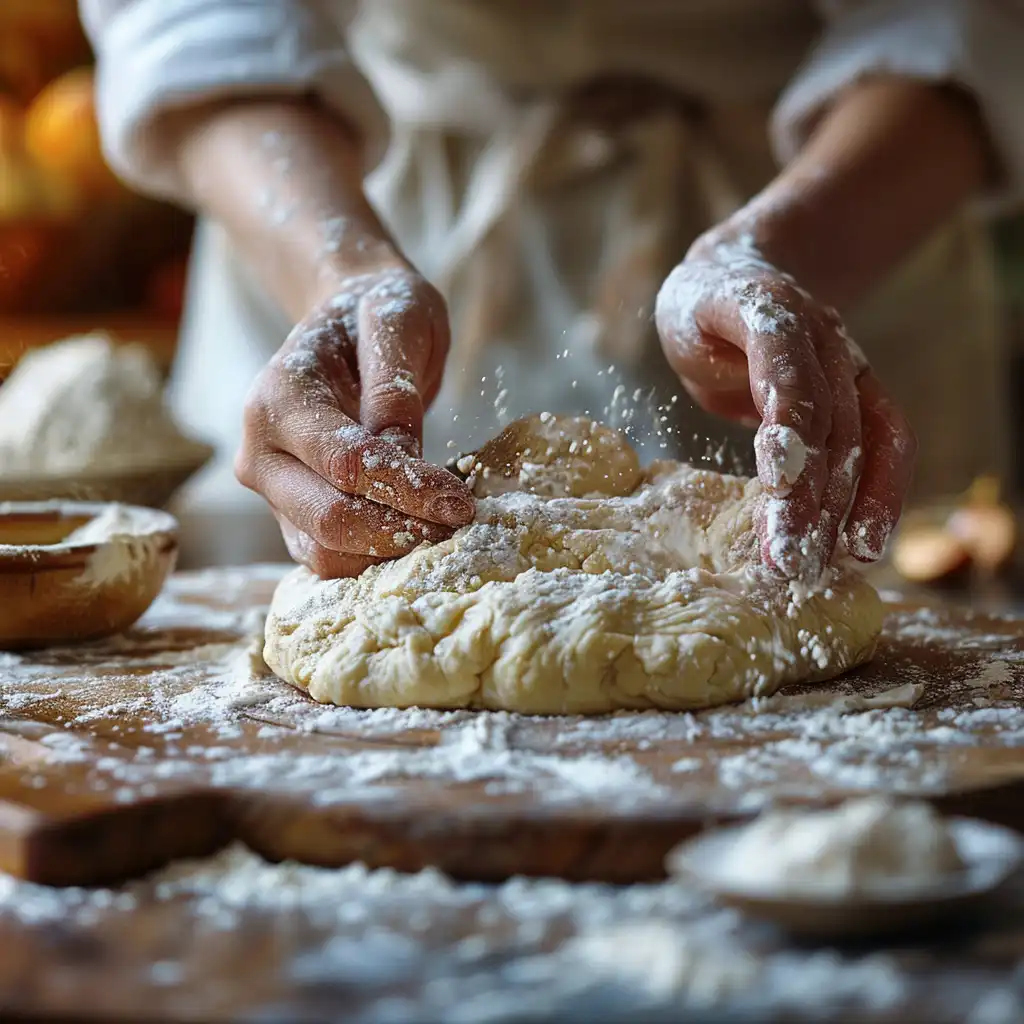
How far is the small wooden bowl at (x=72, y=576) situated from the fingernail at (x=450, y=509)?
0.37m

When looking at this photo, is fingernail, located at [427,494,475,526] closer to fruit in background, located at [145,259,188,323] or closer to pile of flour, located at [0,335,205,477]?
pile of flour, located at [0,335,205,477]

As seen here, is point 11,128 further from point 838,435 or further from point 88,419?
point 838,435

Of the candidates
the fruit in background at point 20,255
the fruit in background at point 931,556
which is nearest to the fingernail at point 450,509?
the fruit in background at point 931,556

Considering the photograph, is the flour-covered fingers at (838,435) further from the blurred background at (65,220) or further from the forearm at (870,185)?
the blurred background at (65,220)

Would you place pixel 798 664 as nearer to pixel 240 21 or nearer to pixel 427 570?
pixel 427 570

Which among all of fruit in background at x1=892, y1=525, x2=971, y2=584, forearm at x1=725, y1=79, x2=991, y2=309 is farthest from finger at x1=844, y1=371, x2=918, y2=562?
fruit in background at x1=892, y1=525, x2=971, y2=584

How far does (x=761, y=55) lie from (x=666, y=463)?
4.09ft

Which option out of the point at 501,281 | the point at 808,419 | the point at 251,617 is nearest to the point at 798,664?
the point at 808,419

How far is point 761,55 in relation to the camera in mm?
2195

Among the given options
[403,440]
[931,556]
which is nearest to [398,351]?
[403,440]

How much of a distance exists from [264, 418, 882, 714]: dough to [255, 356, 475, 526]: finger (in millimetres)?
32

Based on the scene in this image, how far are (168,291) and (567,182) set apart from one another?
151cm

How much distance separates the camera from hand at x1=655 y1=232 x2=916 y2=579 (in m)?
1.04

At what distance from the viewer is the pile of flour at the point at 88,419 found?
1.90 metres
